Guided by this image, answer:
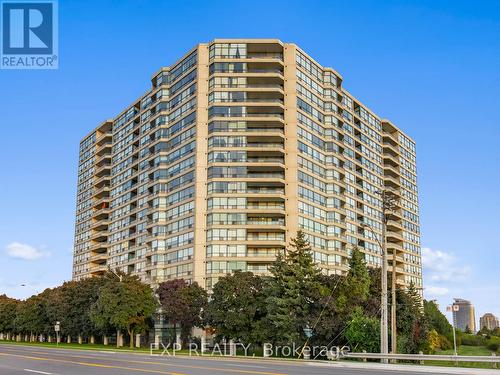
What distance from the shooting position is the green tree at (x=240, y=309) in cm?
5862

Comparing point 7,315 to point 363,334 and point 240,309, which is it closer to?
point 240,309

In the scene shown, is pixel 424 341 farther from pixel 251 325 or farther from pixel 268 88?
pixel 268 88

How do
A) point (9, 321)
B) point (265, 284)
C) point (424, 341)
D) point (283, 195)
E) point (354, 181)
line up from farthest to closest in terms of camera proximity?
point (9, 321) < point (354, 181) < point (283, 195) < point (265, 284) < point (424, 341)

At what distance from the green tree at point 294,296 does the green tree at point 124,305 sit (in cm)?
2748

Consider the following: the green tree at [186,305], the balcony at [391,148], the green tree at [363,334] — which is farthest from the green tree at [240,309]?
the balcony at [391,148]

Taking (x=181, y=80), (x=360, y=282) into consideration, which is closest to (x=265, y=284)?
(x=360, y=282)

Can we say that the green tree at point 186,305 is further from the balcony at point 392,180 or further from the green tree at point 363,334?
the balcony at point 392,180

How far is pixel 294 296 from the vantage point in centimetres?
5069

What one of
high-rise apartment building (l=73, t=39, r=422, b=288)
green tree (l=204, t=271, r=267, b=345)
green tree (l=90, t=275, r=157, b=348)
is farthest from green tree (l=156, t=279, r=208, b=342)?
high-rise apartment building (l=73, t=39, r=422, b=288)

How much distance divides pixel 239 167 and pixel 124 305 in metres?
28.0

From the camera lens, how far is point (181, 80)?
3947 inches

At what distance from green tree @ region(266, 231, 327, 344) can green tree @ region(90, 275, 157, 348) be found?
1082 inches

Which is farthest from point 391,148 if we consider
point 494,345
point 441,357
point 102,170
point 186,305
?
point 441,357

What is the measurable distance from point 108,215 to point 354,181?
4992 centimetres
